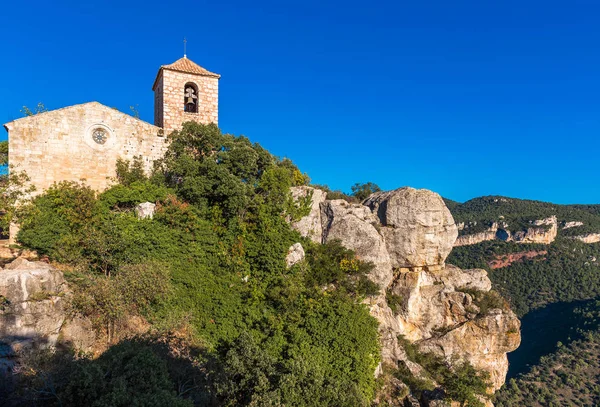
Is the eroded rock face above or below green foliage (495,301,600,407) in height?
above

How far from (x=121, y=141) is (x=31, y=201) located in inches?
200

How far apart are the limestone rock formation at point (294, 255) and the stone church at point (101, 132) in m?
9.30

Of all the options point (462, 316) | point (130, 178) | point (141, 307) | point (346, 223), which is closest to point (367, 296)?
point (346, 223)

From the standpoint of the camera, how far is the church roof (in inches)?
822

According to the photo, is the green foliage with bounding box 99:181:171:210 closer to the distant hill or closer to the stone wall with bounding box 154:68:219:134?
the stone wall with bounding box 154:68:219:134

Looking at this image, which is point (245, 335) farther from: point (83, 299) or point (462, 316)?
point (462, 316)

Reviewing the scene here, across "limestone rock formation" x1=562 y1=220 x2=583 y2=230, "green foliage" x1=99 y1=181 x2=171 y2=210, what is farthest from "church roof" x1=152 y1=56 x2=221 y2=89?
"limestone rock formation" x1=562 y1=220 x2=583 y2=230

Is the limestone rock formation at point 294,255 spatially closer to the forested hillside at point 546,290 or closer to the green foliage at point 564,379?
the green foliage at point 564,379

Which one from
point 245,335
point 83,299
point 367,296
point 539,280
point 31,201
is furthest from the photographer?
point 539,280

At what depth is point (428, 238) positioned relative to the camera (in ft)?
70.0

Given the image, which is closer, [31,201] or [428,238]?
[31,201]

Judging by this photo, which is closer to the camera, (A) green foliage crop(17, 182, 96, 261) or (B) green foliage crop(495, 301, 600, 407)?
(A) green foliage crop(17, 182, 96, 261)

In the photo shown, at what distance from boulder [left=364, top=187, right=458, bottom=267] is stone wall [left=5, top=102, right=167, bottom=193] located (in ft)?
45.9

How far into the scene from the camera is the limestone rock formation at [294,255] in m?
17.4
